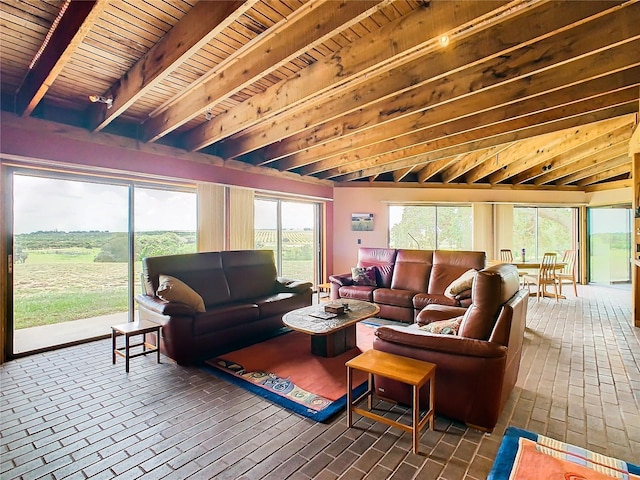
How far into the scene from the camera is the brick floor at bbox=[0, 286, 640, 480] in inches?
74.8

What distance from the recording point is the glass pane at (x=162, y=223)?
182 inches

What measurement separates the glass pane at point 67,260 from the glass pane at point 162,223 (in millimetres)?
167

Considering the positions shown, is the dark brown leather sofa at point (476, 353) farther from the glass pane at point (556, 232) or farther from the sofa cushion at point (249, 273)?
the glass pane at point (556, 232)

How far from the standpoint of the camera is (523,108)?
3695mm

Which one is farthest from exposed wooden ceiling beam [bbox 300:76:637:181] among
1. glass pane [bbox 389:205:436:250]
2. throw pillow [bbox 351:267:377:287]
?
glass pane [bbox 389:205:436:250]

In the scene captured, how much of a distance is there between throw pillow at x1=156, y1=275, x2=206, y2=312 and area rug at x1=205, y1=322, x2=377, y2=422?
637mm

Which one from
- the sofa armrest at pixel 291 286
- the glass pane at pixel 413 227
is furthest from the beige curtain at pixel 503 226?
the sofa armrest at pixel 291 286

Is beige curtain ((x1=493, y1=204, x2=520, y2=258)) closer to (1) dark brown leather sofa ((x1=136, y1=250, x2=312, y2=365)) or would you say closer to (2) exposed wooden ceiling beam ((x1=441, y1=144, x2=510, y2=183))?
(2) exposed wooden ceiling beam ((x1=441, y1=144, x2=510, y2=183))

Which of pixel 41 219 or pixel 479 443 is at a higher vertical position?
pixel 41 219

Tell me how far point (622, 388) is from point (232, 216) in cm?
524

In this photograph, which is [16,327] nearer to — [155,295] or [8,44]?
[155,295]

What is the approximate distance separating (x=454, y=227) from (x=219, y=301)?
630 cm

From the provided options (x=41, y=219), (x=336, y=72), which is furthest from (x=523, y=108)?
(x=41, y=219)

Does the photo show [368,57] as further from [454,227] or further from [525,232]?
[525,232]
